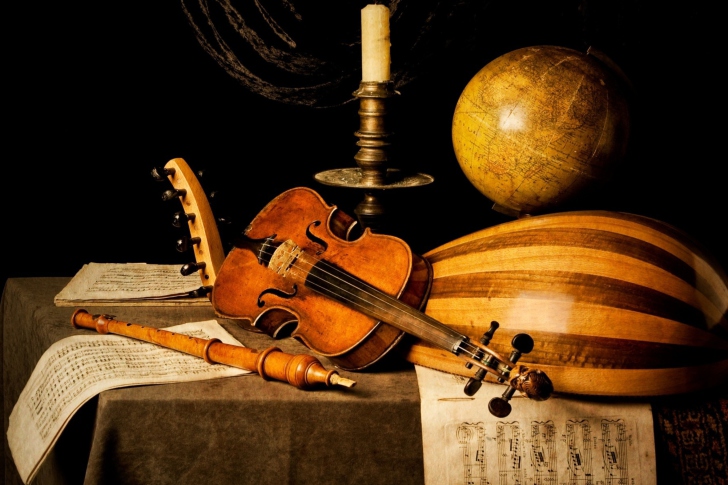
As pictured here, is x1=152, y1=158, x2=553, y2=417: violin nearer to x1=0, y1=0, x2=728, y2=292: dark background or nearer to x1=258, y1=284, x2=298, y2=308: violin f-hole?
x1=258, y1=284, x2=298, y2=308: violin f-hole

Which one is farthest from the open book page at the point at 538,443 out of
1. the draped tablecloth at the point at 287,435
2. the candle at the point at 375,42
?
the candle at the point at 375,42

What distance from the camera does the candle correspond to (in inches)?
81.2

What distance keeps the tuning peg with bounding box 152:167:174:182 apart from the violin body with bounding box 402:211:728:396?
2.75ft

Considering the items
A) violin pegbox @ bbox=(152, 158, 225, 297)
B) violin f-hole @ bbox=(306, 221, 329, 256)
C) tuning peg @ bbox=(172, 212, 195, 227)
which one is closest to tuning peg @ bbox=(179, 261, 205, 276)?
violin pegbox @ bbox=(152, 158, 225, 297)

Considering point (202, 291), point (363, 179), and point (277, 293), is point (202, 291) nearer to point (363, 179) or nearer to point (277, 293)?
point (277, 293)

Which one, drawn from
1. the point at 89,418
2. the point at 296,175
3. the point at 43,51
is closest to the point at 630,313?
the point at 89,418

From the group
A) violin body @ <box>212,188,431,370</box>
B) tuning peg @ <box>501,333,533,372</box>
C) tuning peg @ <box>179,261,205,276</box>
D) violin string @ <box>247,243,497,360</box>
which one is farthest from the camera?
tuning peg @ <box>179,261,205,276</box>

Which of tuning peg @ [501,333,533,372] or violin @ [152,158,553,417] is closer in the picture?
tuning peg @ [501,333,533,372]

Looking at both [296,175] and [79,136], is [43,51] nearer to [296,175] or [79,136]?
[79,136]

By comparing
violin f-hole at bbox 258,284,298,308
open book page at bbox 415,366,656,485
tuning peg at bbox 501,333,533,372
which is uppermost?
violin f-hole at bbox 258,284,298,308

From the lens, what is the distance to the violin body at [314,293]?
175 cm

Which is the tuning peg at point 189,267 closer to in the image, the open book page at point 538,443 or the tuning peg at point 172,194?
the tuning peg at point 172,194

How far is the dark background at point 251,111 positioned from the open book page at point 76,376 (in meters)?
0.90

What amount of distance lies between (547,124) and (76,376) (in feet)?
4.21
